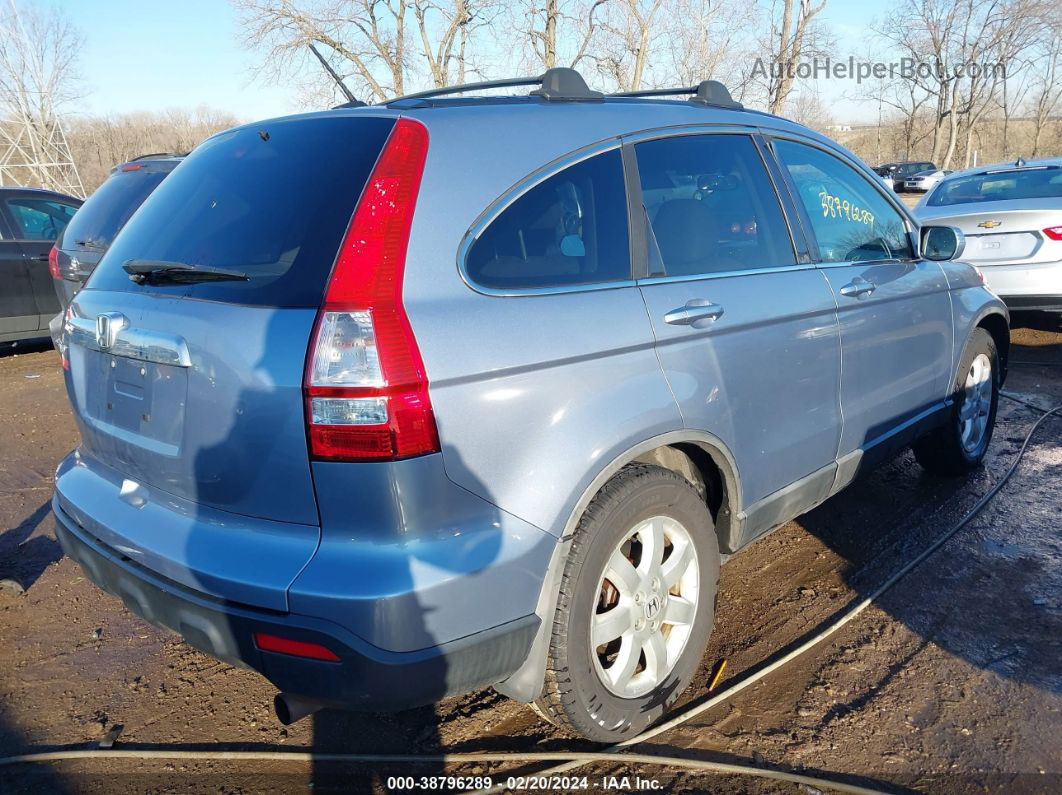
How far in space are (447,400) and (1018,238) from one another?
710 cm

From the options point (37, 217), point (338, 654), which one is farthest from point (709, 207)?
point (37, 217)

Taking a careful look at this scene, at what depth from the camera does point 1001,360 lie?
486 centimetres

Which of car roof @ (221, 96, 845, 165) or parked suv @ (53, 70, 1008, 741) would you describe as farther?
car roof @ (221, 96, 845, 165)

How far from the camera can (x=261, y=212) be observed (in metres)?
2.24

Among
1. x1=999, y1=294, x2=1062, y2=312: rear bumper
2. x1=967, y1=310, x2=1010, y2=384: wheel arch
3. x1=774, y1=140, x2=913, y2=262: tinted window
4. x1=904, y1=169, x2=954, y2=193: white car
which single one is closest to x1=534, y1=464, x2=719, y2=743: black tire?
x1=774, y1=140, x2=913, y2=262: tinted window

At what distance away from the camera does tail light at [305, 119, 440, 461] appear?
6.06ft

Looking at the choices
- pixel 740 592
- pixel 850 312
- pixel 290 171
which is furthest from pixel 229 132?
pixel 740 592

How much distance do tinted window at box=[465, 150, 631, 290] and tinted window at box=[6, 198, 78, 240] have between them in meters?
7.75

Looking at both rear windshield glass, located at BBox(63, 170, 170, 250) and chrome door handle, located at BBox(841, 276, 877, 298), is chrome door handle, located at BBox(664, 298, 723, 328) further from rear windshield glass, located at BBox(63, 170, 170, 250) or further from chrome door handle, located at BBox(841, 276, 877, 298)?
rear windshield glass, located at BBox(63, 170, 170, 250)

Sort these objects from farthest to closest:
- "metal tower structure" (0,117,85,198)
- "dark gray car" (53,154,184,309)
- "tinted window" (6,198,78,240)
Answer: "metal tower structure" (0,117,85,198) < "tinted window" (6,198,78,240) < "dark gray car" (53,154,184,309)

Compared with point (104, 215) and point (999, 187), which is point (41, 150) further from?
point (999, 187)

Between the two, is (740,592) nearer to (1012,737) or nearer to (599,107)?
(1012,737)

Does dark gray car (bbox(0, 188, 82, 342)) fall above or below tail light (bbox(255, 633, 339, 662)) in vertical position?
above

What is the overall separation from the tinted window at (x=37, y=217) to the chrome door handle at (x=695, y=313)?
796cm
